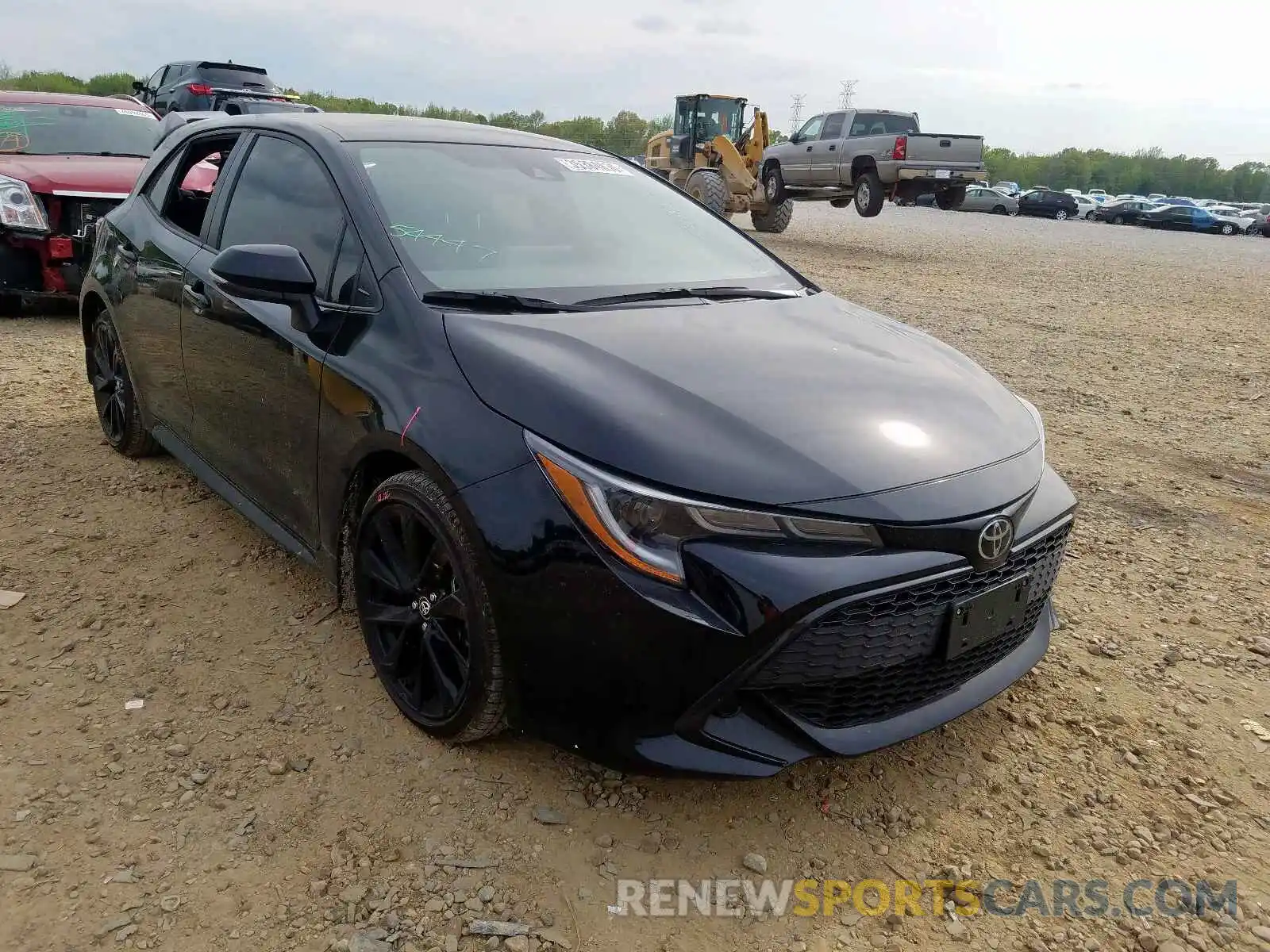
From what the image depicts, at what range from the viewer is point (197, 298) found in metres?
3.34

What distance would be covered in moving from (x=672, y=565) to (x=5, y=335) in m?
6.59

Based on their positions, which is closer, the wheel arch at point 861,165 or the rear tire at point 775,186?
the wheel arch at point 861,165

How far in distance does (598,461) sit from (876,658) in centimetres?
74

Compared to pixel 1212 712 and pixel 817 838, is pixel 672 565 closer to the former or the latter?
pixel 817 838

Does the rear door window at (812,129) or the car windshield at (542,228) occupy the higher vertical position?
the rear door window at (812,129)

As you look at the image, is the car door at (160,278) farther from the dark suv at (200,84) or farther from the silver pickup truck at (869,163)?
the silver pickup truck at (869,163)

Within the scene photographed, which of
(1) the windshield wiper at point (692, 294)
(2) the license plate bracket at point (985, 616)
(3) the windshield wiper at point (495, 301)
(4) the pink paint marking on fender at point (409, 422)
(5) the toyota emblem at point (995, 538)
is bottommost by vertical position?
(2) the license plate bracket at point (985, 616)

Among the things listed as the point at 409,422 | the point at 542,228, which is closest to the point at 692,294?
the point at 542,228

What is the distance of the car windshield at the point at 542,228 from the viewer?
2.72 meters

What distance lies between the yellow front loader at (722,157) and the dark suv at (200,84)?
773 centimetres

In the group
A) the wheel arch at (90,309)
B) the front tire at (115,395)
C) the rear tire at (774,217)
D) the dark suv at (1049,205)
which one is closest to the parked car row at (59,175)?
the wheel arch at (90,309)

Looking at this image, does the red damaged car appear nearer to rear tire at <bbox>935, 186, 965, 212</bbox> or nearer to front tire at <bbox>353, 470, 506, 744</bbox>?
front tire at <bbox>353, 470, 506, 744</bbox>

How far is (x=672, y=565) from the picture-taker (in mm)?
1943

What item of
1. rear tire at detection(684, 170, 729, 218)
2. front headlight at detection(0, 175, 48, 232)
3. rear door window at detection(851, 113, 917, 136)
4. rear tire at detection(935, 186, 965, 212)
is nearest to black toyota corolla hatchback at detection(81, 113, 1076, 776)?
front headlight at detection(0, 175, 48, 232)
